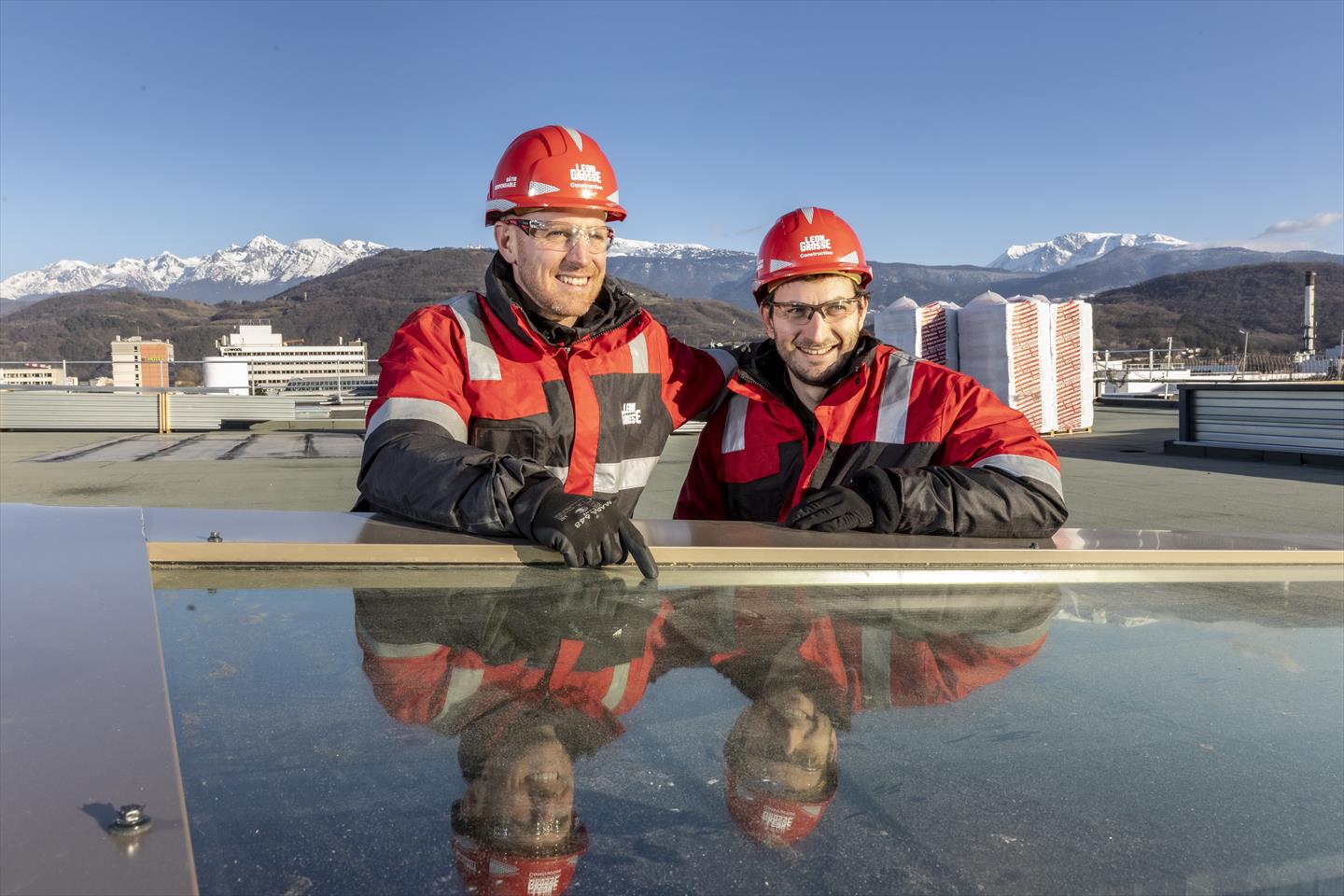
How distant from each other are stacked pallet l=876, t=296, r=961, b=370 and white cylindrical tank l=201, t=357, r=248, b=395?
12.6 metres

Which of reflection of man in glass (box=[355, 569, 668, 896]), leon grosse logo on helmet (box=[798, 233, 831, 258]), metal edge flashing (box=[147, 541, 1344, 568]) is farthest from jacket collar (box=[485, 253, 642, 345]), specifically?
reflection of man in glass (box=[355, 569, 668, 896])

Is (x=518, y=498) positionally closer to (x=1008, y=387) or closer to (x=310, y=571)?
(x=310, y=571)

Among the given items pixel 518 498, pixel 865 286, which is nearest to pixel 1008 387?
pixel 865 286

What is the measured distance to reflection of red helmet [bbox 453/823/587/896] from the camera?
75 cm

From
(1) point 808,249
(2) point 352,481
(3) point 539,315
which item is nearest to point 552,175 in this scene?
(3) point 539,315

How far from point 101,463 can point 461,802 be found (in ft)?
39.7

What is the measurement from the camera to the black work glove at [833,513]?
2.35 metres

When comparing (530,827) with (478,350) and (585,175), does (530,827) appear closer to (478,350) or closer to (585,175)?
(478,350)

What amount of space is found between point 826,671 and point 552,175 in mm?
1934

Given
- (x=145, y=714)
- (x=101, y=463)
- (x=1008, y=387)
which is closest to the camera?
(x=145, y=714)

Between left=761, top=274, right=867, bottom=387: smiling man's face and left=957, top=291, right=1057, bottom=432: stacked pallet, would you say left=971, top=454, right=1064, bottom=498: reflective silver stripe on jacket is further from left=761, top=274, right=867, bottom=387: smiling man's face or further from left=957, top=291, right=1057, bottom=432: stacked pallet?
left=957, top=291, right=1057, bottom=432: stacked pallet

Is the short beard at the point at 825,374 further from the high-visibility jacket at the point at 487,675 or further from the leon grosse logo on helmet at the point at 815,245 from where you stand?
the high-visibility jacket at the point at 487,675

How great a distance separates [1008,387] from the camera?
15906mm

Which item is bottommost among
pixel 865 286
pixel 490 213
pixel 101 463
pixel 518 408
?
pixel 101 463
